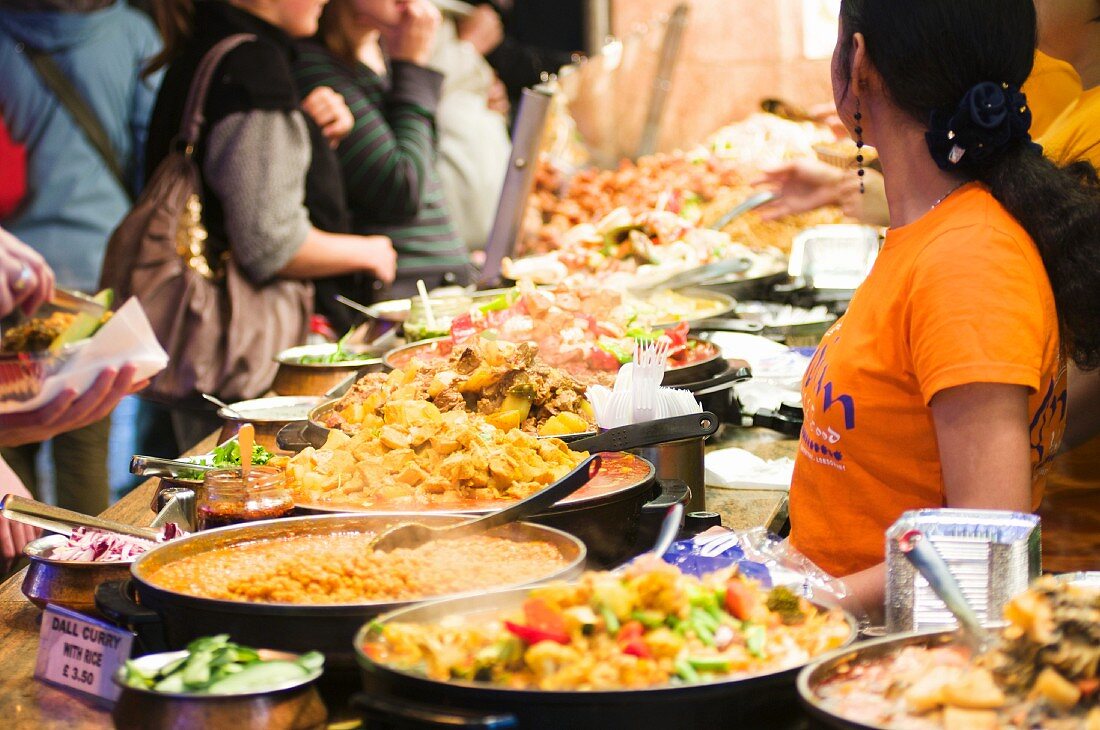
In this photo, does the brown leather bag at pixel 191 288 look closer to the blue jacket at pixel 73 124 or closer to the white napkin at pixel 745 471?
the blue jacket at pixel 73 124

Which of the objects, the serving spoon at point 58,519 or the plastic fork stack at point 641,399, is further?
the plastic fork stack at point 641,399

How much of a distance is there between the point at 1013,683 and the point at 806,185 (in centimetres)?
372

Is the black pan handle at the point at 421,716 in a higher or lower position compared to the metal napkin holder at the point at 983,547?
lower

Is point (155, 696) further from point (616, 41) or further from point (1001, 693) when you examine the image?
point (616, 41)

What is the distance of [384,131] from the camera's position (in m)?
5.15

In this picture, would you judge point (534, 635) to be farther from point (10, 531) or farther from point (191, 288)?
point (191, 288)

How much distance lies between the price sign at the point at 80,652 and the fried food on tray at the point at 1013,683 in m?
0.94

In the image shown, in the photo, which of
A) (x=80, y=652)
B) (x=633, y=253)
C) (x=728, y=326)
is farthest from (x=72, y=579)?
(x=633, y=253)

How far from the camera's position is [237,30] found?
4.31 metres

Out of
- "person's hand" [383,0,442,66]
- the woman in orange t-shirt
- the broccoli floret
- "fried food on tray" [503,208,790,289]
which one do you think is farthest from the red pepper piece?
"person's hand" [383,0,442,66]

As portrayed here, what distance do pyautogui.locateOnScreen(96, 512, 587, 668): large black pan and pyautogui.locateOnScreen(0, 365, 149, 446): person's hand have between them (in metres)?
1.70

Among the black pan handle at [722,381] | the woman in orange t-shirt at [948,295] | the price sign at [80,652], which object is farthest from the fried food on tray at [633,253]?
the price sign at [80,652]

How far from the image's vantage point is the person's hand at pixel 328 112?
4.91m

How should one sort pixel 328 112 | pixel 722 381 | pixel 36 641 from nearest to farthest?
pixel 36 641, pixel 722 381, pixel 328 112
